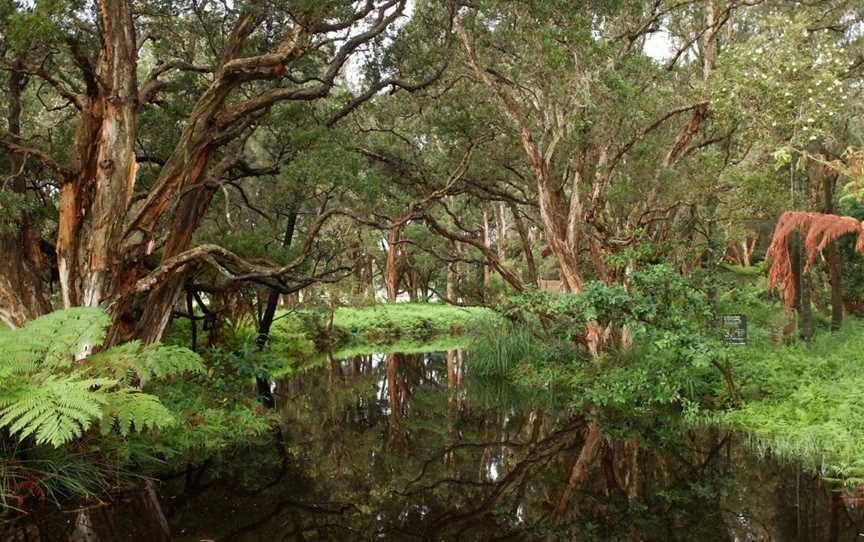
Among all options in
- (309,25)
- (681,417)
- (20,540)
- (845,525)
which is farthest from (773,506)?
(309,25)

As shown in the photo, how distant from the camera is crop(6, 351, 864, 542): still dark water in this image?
580cm

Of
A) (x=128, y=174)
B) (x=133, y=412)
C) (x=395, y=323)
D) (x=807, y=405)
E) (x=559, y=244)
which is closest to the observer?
(x=133, y=412)

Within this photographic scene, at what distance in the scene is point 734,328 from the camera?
11.3 meters

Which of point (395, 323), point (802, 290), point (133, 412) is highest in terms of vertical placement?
point (802, 290)

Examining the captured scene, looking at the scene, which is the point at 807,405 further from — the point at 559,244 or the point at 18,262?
the point at 18,262

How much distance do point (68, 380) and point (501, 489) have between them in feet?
13.9

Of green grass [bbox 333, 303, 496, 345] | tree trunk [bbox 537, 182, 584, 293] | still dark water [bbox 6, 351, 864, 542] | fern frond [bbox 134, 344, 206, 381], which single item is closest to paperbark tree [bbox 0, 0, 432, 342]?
fern frond [bbox 134, 344, 206, 381]

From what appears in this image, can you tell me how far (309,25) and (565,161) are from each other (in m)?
7.81

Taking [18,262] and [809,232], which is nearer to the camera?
[18,262]

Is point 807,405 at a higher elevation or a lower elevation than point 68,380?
lower

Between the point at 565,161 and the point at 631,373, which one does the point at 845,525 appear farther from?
the point at 565,161

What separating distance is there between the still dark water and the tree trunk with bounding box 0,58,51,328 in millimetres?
3952

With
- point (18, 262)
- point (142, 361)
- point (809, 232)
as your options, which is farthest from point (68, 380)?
point (809, 232)

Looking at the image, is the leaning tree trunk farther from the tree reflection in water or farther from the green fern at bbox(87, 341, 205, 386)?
the tree reflection in water
